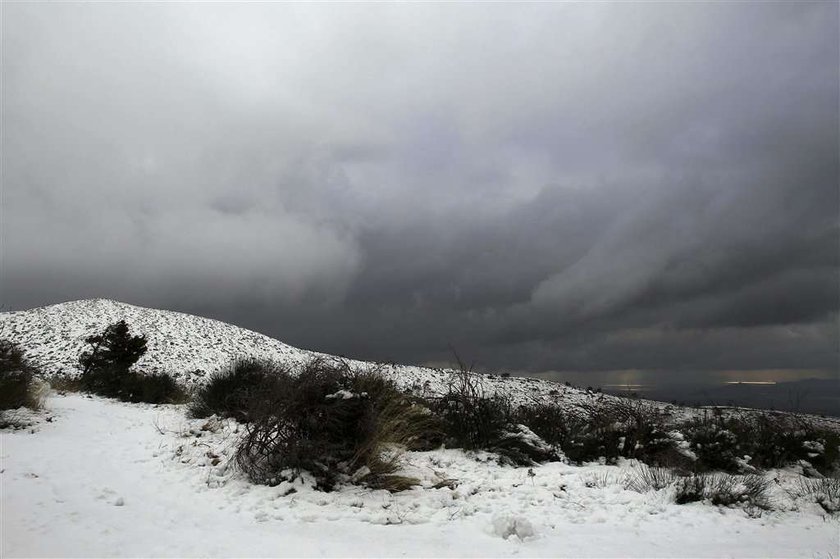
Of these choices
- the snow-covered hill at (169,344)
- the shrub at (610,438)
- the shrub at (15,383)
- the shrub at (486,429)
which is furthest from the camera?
the snow-covered hill at (169,344)

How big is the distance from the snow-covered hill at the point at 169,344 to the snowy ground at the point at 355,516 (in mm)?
17468

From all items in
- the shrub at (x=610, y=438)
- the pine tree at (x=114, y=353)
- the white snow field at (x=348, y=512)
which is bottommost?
the white snow field at (x=348, y=512)

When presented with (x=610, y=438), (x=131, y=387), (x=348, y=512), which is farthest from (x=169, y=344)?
(x=348, y=512)

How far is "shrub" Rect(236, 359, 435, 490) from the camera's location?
7266 millimetres

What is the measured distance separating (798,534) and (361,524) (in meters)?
5.94

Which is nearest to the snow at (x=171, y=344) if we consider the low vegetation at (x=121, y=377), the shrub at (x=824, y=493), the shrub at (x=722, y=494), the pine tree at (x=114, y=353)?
the pine tree at (x=114, y=353)

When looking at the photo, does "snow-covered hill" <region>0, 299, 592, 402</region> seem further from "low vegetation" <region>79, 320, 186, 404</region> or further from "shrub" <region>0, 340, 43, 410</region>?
"shrub" <region>0, 340, 43, 410</region>

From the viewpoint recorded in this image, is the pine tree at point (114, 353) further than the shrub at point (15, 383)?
Yes

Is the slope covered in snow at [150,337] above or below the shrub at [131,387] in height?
above

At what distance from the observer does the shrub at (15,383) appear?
36.4 feet

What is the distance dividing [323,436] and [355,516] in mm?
1578

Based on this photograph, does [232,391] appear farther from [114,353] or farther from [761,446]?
[761,446]

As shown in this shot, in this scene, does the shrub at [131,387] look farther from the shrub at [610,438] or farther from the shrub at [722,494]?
the shrub at [722,494]

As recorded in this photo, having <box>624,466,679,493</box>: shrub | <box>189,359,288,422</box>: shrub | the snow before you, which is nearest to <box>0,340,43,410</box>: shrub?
<box>189,359,288,422</box>: shrub
